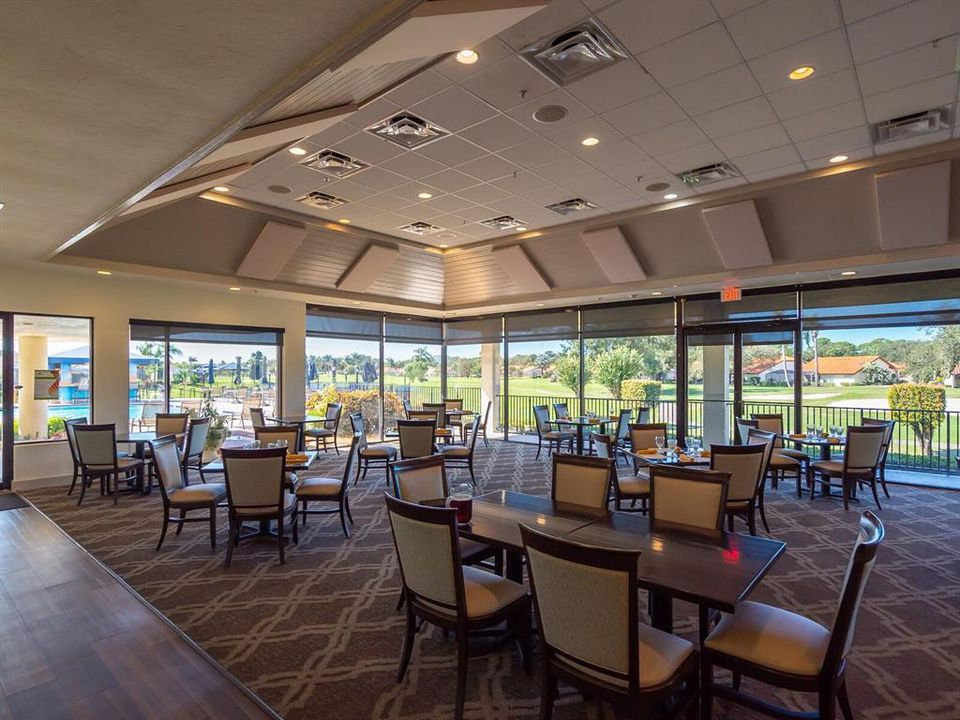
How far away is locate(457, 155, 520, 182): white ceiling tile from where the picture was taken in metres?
5.22

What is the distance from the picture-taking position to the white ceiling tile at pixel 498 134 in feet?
14.5

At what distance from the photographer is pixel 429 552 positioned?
2.36 meters

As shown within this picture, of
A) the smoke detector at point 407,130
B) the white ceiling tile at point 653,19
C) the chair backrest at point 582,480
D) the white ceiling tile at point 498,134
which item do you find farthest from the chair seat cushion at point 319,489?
the white ceiling tile at point 653,19

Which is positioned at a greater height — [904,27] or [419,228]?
[419,228]

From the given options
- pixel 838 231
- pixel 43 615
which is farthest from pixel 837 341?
pixel 43 615

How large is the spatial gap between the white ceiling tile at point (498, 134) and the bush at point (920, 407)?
276 inches

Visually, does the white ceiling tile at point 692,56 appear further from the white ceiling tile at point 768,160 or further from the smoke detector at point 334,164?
the smoke detector at point 334,164

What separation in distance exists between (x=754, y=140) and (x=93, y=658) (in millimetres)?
6461

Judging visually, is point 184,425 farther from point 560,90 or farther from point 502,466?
point 560,90

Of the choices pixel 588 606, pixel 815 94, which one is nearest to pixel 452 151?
pixel 815 94

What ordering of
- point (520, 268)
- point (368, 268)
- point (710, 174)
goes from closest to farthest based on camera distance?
point (710, 174)
point (368, 268)
point (520, 268)

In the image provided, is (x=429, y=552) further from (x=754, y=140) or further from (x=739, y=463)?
(x=754, y=140)

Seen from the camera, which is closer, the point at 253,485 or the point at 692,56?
the point at 692,56

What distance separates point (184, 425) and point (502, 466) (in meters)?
4.99
